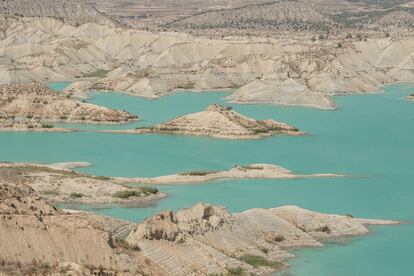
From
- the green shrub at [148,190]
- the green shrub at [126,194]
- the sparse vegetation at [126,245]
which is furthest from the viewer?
the green shrub at [148,190]

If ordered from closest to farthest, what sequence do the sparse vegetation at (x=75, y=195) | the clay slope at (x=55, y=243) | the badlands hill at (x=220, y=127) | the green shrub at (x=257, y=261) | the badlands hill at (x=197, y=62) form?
the clay slope at (x=55, y=243)
the green shrub at (x=257, y=261)
the sparse vegetation at (x=75, y=195)
the badlands hill at (x=220, y=127)
the badlands hill at (x=197, y=62)

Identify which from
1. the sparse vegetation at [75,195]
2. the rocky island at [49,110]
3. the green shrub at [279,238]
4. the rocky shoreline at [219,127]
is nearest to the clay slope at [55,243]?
the green shrub at [279,238]

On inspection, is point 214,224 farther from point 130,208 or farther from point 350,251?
point 130,208

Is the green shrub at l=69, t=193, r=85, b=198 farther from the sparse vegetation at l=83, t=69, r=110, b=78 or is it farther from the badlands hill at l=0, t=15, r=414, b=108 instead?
the sparse vegetation at l=83, t=69, r=110, b=78

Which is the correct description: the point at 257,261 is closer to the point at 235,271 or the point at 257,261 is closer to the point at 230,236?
the point at 230,236

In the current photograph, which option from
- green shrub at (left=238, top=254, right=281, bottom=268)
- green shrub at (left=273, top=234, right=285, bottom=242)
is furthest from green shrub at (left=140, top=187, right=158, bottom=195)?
green shrub at (left=238, top=254, right=281, bottom=268)

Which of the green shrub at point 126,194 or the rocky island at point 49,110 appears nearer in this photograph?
the green shrub at point 126,194

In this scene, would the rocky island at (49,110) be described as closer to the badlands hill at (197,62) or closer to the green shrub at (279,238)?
the badlands hill at (197,62)
